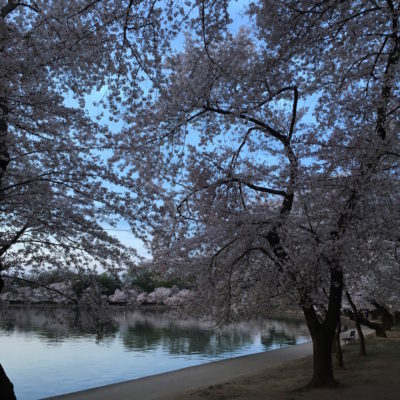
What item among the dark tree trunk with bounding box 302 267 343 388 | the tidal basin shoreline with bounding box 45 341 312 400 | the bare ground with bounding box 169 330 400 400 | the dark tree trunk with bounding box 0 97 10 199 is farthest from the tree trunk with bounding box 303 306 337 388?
the dark tree trunk with bounding box 0 97 10 199

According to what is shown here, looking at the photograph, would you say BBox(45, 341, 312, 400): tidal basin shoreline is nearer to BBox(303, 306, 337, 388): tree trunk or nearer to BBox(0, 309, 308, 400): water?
BBox(0, 309, 308, 400): water

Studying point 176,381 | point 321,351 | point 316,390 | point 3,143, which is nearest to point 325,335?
point 321,351

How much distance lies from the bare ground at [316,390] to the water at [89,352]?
260 cm

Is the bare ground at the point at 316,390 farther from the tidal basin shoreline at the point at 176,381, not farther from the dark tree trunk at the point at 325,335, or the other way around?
the tidal basin shoreline at the point at 176,381

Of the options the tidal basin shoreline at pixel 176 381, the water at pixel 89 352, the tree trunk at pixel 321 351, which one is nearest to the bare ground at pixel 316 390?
the tree trunk at pixel 321 351

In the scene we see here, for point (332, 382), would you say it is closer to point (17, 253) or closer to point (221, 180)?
point (221, 180)

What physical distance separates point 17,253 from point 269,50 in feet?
19.1

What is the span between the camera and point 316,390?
362 inches

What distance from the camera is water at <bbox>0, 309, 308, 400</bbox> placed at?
13.4 meters

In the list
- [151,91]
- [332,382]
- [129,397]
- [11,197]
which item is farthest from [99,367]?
[151,91]

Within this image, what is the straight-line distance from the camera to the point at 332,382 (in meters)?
9.45

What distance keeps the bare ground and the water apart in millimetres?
2605

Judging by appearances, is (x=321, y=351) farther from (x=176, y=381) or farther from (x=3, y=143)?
(x=3, y=143)

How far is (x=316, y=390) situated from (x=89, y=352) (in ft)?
51.5
